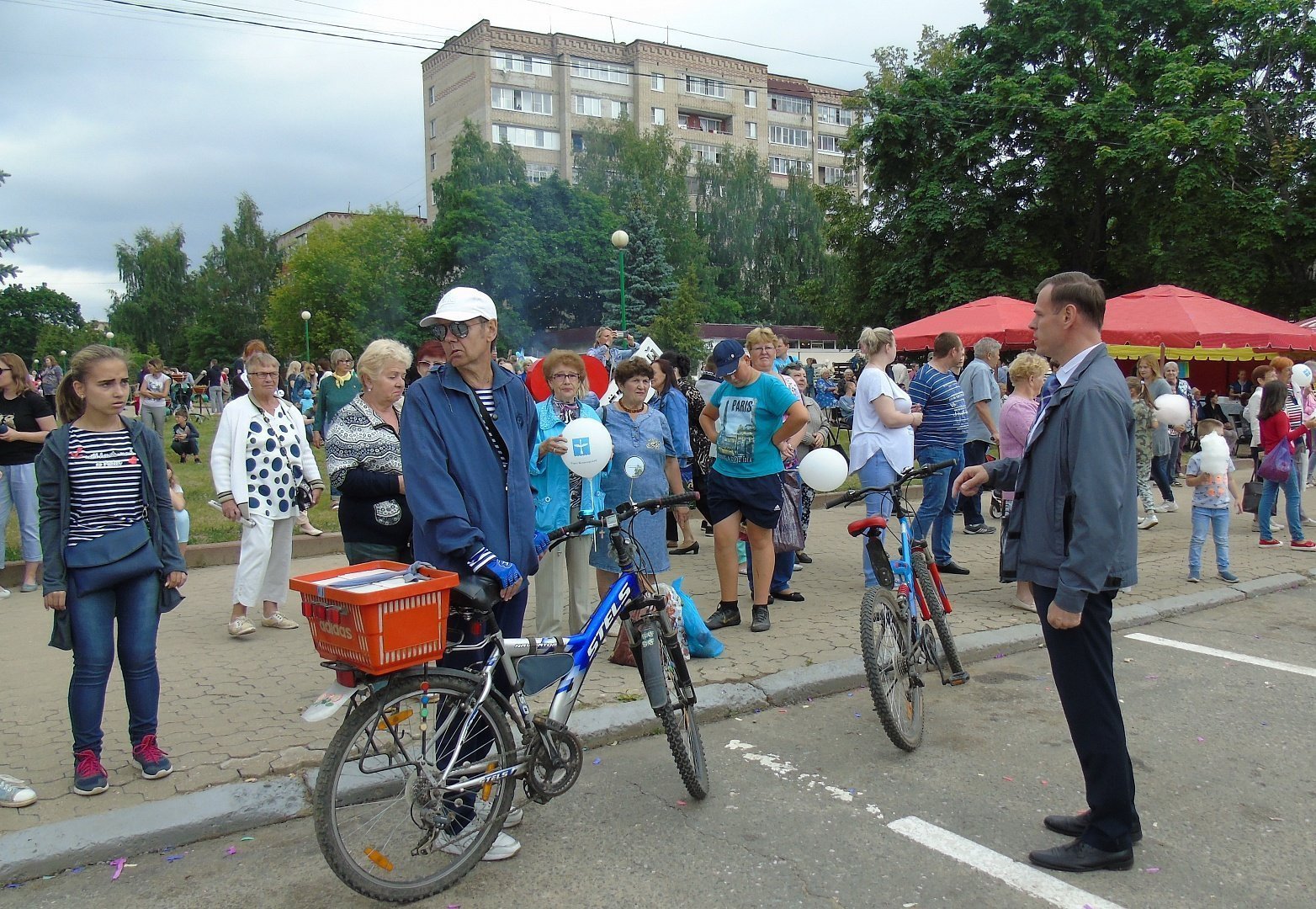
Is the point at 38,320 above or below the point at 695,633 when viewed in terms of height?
above

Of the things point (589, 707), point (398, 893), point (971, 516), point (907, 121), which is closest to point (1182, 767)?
point (589, 707)

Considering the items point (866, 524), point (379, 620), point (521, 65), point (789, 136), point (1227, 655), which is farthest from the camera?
point (789, 136)

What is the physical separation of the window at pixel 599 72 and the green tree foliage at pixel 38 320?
3707 centimetres

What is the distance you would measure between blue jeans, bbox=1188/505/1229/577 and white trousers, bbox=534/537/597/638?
5398 mm

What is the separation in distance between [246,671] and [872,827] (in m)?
3.69

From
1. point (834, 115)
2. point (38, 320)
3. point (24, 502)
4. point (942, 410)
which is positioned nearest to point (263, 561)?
point (24, 502)

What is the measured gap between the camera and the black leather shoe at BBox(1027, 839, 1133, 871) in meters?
3.36

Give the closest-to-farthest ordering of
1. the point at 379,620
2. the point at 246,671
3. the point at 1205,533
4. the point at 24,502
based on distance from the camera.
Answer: the point at 379,620 → the point at 246,671 → the point at 24,502 → the point at 1205,533

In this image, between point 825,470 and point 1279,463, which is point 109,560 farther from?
point 1279,463

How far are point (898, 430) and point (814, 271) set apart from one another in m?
58.1

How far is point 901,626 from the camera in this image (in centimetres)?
457

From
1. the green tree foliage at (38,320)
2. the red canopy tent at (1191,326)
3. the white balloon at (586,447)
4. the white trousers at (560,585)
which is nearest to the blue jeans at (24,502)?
the white trousers at (560,585)

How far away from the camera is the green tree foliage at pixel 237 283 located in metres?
75.0

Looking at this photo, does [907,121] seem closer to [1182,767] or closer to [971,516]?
[971,516]
